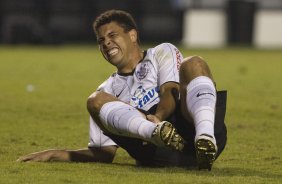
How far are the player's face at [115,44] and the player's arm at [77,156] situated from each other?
0.56m

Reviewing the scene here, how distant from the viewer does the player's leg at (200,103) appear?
538 cm

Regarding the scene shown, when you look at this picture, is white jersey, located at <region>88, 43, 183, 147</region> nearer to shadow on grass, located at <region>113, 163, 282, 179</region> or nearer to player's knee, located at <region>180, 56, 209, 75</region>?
player's knee, located at <region>180, 56, 209, 75</region>

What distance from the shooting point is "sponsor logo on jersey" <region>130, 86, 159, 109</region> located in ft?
19.7

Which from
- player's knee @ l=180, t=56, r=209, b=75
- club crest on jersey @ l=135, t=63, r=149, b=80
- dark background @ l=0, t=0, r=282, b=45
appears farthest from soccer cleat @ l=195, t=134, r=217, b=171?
dark background @ l=0, t=0, r=282, b=45

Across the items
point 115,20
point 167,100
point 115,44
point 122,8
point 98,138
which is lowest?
point 122,8

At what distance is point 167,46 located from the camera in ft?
20.4

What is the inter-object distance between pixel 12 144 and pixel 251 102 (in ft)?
16.2

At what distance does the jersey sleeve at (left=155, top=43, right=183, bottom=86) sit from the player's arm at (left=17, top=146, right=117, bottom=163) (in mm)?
620

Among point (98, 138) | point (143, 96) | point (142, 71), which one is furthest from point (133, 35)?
point (98, 138)

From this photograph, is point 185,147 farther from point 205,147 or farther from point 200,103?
point 205,147

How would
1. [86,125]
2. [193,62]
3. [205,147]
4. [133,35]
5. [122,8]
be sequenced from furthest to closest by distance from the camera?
[122,8] → [86,125] → [133,35] → [193,62] → [205,147]

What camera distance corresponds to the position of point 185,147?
19.2 feet

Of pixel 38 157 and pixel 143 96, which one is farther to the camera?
pixel 38 157

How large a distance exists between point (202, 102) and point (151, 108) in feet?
1.47
